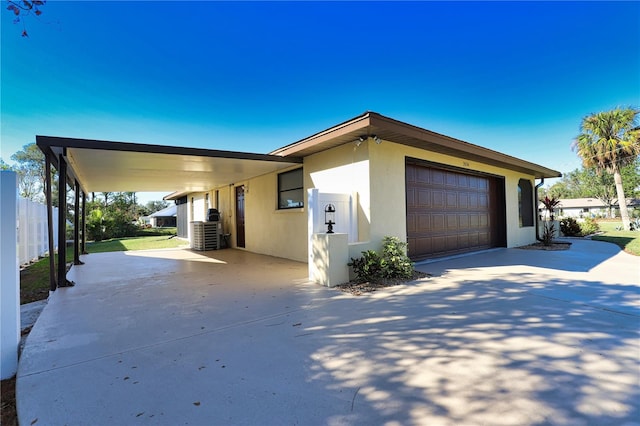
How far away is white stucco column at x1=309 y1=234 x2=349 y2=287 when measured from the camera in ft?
16.6

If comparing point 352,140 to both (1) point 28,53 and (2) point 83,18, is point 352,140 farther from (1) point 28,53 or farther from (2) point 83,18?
(1) point 28,53

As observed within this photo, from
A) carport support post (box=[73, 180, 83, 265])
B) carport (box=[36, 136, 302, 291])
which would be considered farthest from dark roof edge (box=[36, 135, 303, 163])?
carport support post (box=[73, 180, 83, 265])

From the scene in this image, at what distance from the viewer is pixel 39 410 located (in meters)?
1.85

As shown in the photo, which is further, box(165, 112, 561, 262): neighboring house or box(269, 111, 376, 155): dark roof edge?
box(165, 112, 561, 262): neighboring house

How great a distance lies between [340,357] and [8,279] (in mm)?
3060

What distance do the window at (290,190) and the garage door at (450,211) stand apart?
301 cm

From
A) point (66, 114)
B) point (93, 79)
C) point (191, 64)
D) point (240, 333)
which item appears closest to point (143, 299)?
point (240, 333)

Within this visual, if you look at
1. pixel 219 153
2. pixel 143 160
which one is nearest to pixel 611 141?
pixel 219 153

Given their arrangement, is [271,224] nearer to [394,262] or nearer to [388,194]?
[388,194]

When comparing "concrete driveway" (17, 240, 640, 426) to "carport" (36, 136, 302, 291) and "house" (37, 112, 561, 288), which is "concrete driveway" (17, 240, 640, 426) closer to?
"carport" (36, 136, 302, 291)

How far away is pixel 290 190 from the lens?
848cm

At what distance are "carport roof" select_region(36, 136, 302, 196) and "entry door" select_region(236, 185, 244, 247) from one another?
2.58m

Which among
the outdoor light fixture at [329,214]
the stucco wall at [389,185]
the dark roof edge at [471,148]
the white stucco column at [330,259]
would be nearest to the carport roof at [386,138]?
the dark roof edge at [471,148]

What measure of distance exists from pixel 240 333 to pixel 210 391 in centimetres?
105
